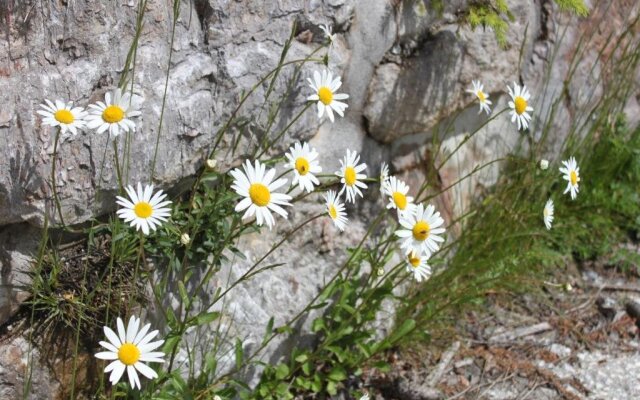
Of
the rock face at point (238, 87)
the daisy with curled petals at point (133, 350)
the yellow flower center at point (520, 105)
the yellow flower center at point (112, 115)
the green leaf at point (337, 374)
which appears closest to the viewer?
the daisy with curled petals at point (133, 350)

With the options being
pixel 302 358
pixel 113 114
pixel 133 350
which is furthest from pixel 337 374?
pixel 113 114

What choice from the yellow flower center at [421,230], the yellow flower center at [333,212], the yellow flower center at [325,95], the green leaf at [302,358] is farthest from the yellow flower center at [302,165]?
the green leaf at [302,358]

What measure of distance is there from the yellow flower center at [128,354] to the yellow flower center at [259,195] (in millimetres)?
484

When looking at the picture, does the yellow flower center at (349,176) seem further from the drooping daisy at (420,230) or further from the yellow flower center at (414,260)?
the yellow flower center at (414,260)

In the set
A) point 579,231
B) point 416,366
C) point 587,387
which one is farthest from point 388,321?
point 579,231

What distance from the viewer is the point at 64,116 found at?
2143 millimetres

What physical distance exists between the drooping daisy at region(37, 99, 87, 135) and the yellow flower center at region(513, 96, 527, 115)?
1.39m

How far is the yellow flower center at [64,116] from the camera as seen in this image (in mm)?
2139

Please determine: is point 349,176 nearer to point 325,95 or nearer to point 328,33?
point 325,95

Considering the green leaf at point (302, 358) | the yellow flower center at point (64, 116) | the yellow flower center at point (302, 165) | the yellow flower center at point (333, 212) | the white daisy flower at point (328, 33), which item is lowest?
the green leaf at point (302, 358)

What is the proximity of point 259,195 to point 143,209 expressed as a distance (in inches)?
11.9

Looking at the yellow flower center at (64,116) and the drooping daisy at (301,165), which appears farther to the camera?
the drooping daisy at (301,165)

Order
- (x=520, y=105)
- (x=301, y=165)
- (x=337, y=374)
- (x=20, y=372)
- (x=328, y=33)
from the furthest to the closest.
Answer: (x=337, y=374) → (x=520, y=105) → (x=328, y=33) → (x=20, y=372) → (x=301, y=165)

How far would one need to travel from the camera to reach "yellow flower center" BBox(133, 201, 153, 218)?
2117 millimetres
